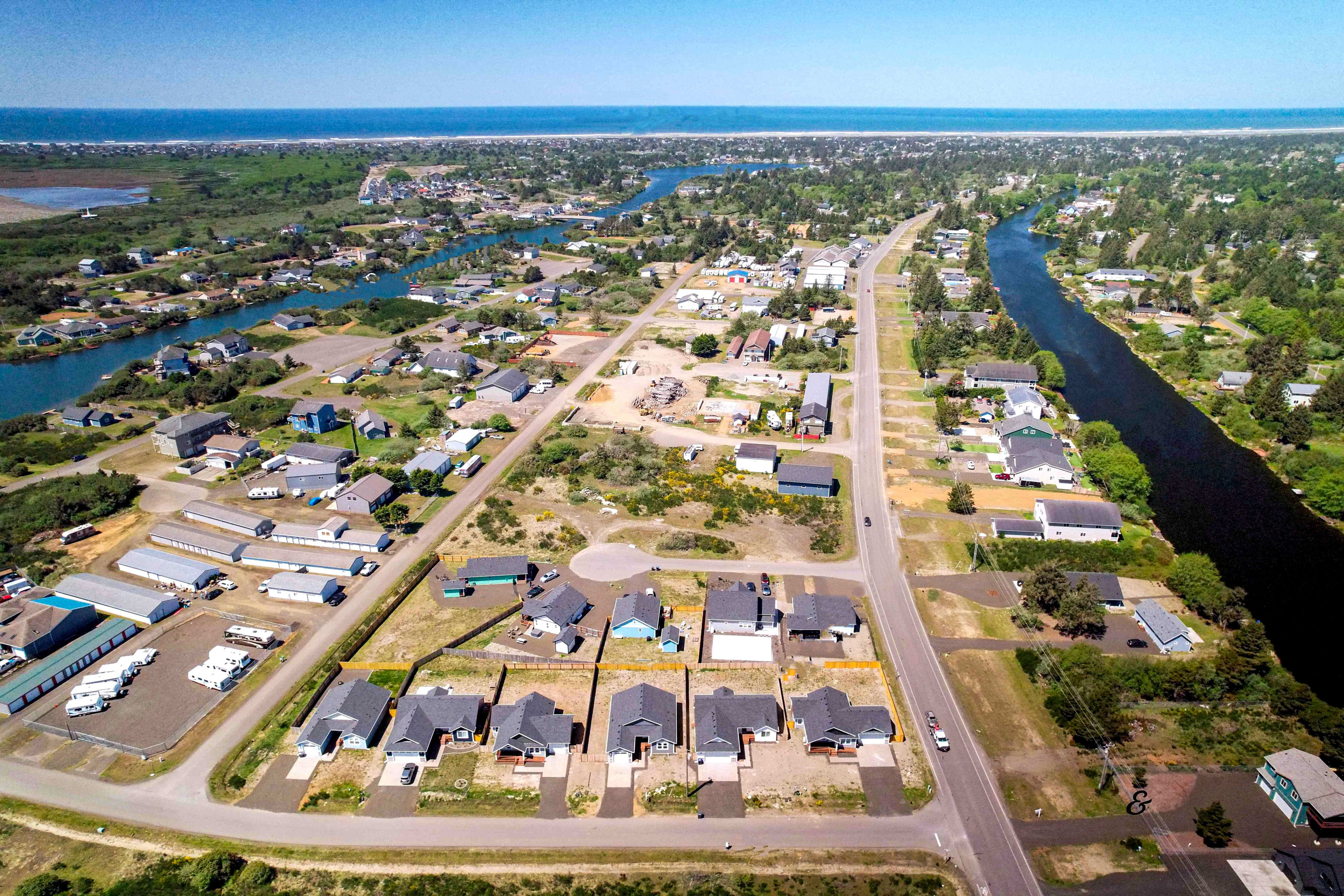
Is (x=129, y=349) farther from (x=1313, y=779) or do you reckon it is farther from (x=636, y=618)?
(x=1313, y=779)

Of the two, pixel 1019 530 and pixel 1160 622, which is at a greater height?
pixel 1019 530

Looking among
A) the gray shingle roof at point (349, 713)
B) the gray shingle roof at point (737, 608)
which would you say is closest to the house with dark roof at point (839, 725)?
the gray shingle roof at point (737, 608)

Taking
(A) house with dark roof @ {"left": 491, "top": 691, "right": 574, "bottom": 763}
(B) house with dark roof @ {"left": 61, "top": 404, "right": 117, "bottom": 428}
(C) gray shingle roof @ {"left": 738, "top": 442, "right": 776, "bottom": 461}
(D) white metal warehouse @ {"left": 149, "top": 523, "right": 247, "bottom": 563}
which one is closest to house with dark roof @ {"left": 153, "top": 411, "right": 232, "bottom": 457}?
(B) house with dark roof @ {"left": 61, "top": 404, "right": 117, "bottom": 428}

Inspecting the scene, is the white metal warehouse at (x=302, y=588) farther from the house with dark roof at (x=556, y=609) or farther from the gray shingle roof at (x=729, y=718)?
the gray shingle roof at (x=729, y=718)

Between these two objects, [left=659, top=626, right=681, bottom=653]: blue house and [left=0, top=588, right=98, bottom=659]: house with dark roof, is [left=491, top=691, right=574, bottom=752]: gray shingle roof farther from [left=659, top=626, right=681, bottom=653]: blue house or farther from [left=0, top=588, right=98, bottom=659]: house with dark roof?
[left=0, top=588, right=98, bottom=659]: house with dark roof

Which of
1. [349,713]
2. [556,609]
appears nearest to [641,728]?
[556,609]
